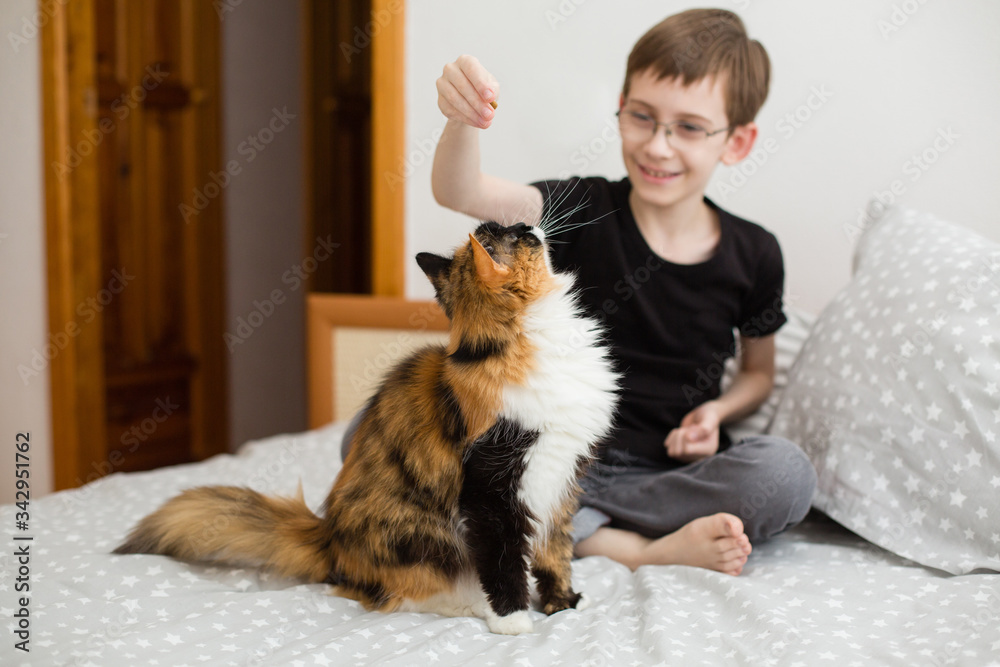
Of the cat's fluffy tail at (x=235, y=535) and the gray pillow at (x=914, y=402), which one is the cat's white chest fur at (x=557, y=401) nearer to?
the cat's fluffy tail at (x=235, y=535)

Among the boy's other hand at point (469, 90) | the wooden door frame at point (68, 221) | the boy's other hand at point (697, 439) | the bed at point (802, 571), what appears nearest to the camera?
the bed at point (802, 571)

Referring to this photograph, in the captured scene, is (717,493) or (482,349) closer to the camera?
(482,349)

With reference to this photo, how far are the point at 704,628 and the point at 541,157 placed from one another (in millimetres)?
1197

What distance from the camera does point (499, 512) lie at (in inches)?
30.1

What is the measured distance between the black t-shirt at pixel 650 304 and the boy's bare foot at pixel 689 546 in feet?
0.61

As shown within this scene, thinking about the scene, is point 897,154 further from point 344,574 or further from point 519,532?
point 344,574

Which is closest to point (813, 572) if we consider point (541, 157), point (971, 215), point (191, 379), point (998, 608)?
point (998, 608)

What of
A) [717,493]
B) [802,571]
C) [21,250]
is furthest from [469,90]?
[21,250]

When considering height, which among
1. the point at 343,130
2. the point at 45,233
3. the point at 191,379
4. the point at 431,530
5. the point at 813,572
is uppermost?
the point at 343,130

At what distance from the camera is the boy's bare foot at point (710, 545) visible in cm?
91

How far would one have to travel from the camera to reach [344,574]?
0.84m

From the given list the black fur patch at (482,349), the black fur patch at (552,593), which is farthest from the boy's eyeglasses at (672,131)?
the black fur patch at (552,593)

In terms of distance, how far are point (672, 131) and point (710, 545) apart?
2.20 ft

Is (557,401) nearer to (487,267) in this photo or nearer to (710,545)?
(487,267)
